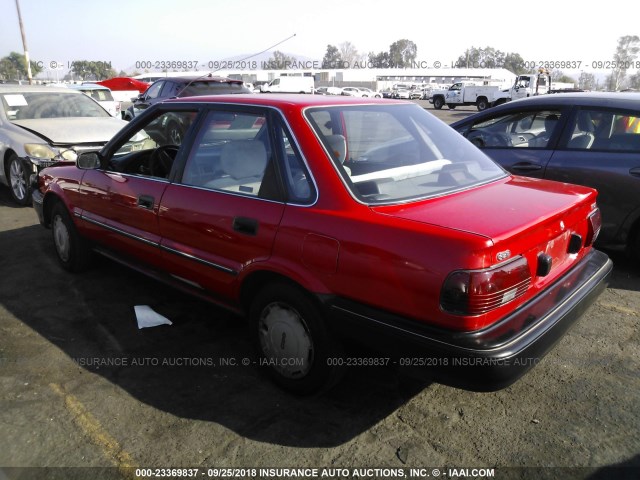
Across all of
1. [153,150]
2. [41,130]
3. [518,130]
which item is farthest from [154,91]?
[518,130]

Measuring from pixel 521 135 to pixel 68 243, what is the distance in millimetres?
4438

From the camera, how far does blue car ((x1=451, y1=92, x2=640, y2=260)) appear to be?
4.28 meters

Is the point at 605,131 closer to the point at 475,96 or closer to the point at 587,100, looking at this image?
the point at 587,100

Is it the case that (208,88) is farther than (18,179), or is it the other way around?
(208,88)

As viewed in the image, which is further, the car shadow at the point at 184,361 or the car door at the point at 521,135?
the car door at the point at 521,135

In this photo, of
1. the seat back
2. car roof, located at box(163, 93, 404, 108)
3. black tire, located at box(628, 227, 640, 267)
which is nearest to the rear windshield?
car roof, located at box(163, 93, 404, 108)

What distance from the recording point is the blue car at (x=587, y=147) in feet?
14.0

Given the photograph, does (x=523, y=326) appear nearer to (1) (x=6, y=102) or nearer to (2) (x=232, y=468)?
(2) (x=232, y=468)

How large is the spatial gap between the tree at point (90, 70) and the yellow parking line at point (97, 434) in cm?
10236

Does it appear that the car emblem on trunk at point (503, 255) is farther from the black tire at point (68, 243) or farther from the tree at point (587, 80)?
the tree at point (587, 80)

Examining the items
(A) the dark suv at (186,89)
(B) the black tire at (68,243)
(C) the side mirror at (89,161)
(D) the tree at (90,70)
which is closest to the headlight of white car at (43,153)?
(B) the black tire at (68,243)

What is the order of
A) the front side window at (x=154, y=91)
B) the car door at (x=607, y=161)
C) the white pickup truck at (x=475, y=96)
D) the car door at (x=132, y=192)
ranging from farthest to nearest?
the white pickup truck at (x=475, y=96)
the front side window at (x=154, y=91)
the car door at (x=607, y=161)
the car door at (x=132, y=192)

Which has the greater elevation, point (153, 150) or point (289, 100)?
point (289, 100)

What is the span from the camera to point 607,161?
171 inches
